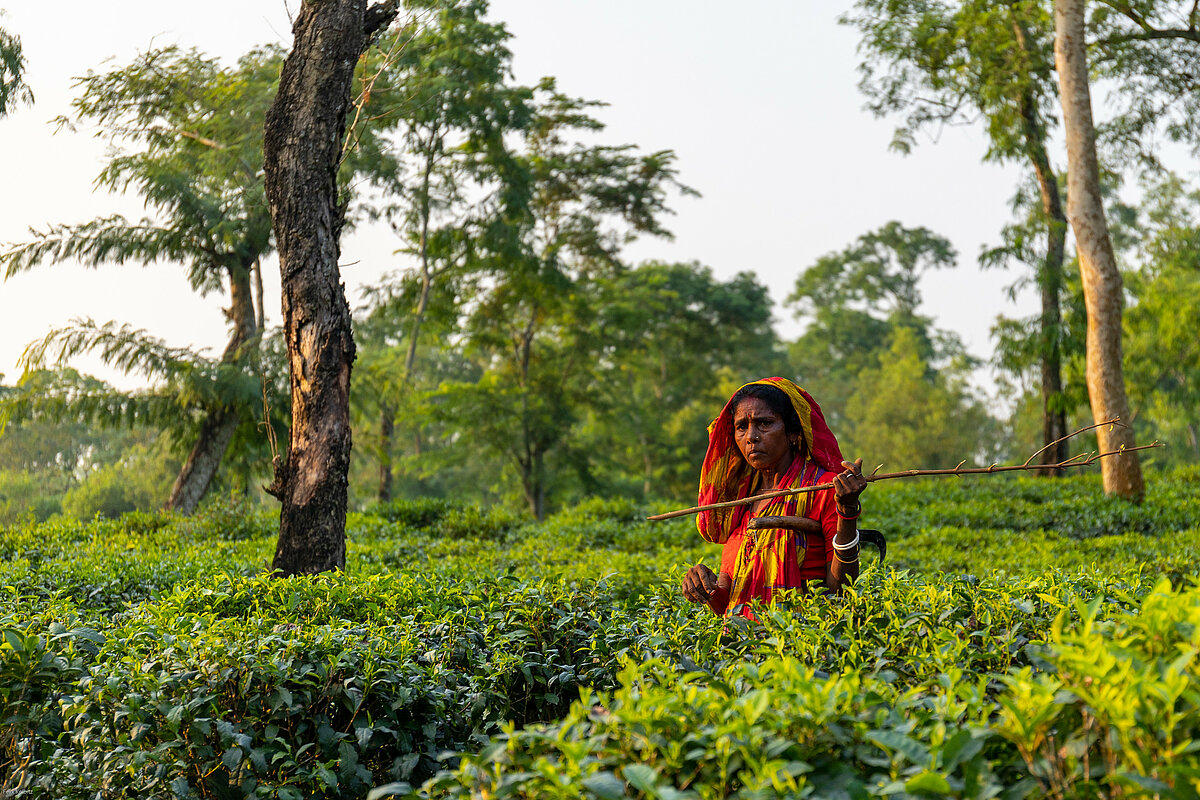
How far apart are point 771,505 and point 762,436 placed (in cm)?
29

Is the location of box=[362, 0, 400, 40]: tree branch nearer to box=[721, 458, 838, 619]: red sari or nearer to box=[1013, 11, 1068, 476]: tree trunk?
box=[721, 458, 838, 619]: red sari

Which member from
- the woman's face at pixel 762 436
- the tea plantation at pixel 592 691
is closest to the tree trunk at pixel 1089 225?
the tea plantation at pixel 592 691

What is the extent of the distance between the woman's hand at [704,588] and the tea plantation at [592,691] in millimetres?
66

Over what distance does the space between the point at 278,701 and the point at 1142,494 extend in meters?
11.3

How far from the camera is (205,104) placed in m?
15.2

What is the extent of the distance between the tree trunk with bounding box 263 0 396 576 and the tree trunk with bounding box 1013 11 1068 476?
42.8 ft

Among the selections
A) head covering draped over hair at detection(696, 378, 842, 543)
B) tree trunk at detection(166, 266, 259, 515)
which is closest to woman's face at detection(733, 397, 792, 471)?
head covering draped over hair at detection(696, 378, 842, 543)

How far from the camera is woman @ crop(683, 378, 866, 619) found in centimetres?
334

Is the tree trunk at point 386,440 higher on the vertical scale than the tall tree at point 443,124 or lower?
lower

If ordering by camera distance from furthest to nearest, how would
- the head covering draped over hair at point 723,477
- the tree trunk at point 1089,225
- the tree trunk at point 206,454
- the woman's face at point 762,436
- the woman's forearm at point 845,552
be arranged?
the tree trunk at point 206,454 → the tree trunk at point 1089,225 → the head covering draped over hair at point 723,477 → the woman's face at point 762,436 → the woman's forearm at point 845,552

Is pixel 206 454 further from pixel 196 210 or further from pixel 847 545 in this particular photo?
pixel 847 545

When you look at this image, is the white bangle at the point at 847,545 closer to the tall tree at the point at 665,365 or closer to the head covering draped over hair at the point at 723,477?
the head covering draped over hair at the point at 723,477

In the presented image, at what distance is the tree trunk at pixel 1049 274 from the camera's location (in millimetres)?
15555

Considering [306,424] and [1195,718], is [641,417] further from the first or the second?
[1195,718]
